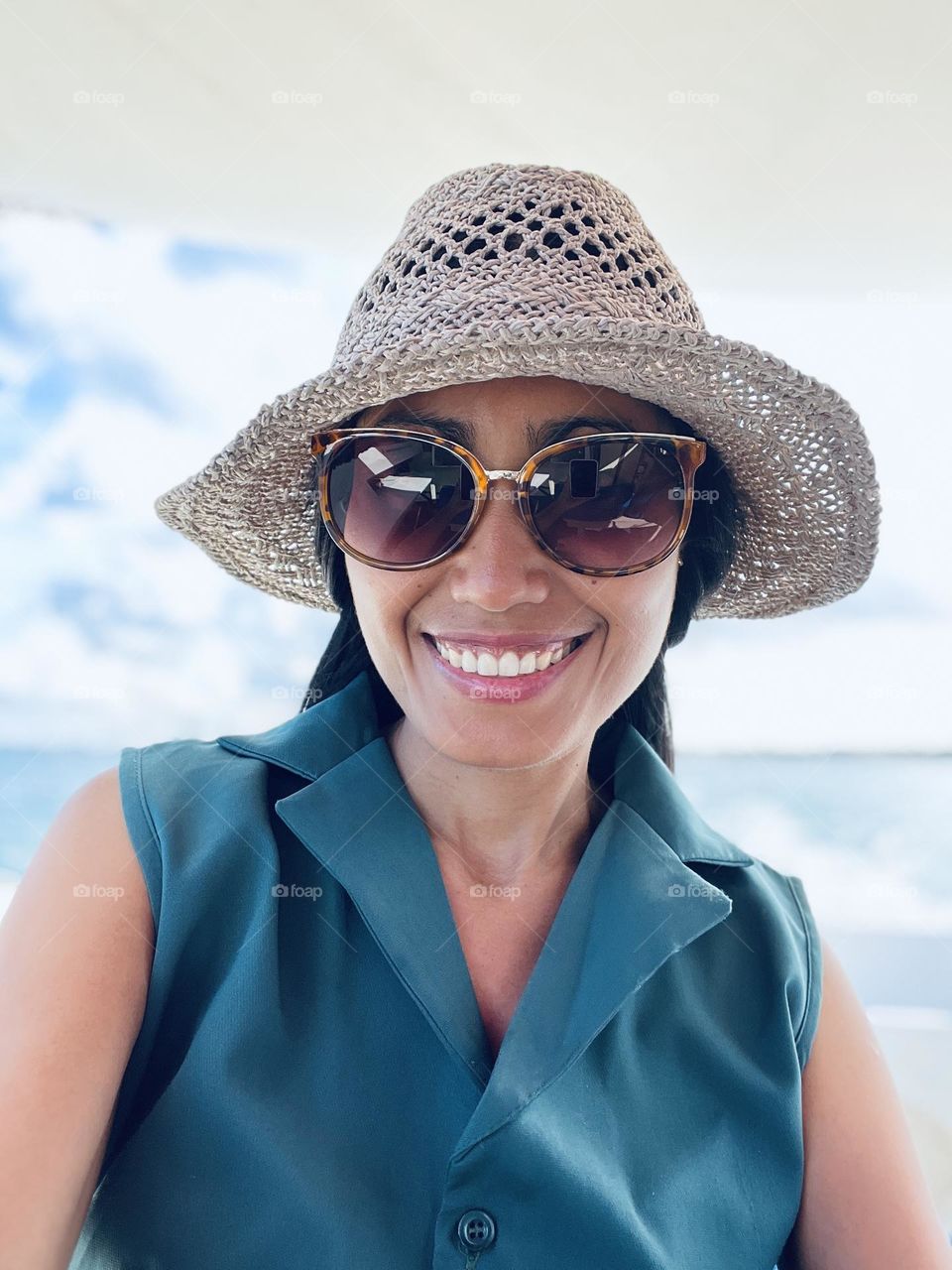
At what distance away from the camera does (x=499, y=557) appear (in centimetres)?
107

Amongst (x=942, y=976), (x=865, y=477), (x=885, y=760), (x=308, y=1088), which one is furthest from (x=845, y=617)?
(x=308, y=1088)

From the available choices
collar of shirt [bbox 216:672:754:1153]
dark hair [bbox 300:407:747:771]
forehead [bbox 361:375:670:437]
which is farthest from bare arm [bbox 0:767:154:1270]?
forehead [bbox 361:375:670:437]

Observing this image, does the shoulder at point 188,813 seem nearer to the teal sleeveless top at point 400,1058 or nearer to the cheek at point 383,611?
the teal sleeveless top at point 400,1058

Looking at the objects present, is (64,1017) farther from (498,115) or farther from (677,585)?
(498,115)

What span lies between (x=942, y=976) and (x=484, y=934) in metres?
2.58

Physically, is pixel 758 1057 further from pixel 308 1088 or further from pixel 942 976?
pixel 942 976

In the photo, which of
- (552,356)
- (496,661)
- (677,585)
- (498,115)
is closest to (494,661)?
(496,661)

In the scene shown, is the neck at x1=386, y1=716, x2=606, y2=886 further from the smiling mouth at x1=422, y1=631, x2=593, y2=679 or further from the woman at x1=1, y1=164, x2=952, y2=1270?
the smiling mouth at x1=422, y1=631, x2=593, y2=679

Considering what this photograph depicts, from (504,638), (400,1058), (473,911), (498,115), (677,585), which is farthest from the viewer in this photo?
(498,115)

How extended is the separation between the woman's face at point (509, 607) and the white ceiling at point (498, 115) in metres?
1.88

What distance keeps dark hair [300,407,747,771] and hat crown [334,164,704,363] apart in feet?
0.88

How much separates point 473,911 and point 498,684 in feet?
1.00

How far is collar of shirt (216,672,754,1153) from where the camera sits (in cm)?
102

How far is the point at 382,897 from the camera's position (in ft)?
3.51
